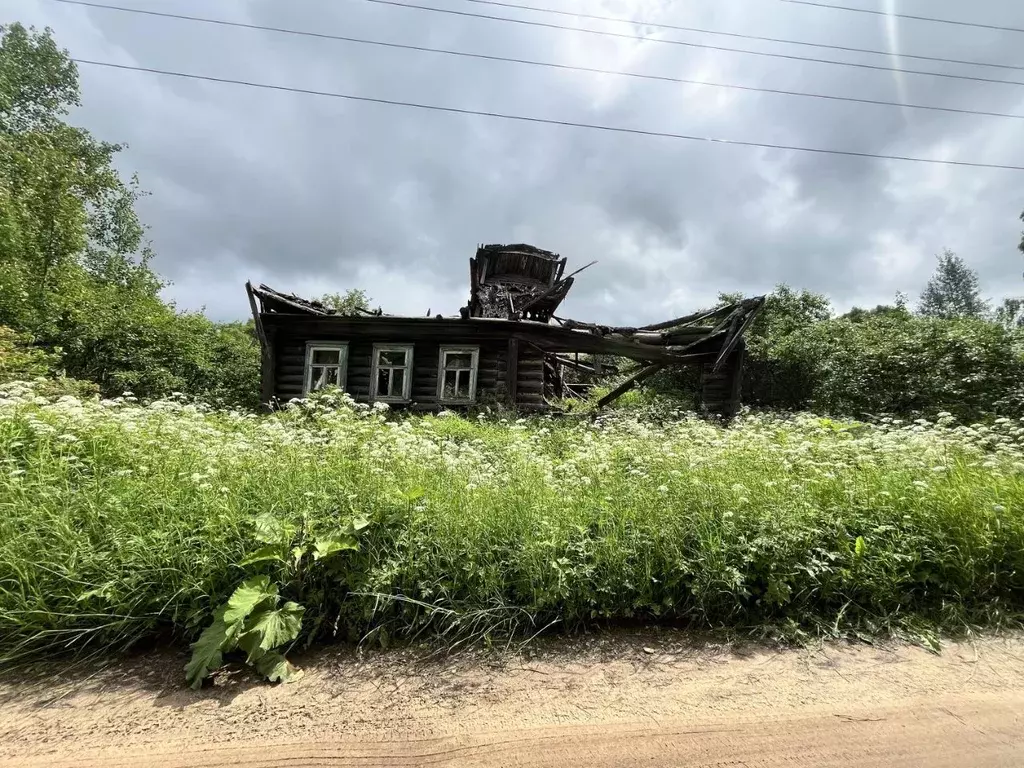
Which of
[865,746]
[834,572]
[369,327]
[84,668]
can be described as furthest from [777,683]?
[369,327]

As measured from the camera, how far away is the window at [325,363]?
1303 cm

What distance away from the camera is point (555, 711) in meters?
2.33

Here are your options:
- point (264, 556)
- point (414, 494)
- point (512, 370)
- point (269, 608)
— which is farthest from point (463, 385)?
point (269, 608)

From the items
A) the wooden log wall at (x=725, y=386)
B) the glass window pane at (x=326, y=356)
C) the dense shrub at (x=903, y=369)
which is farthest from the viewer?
the glass window pane at (x=326, y=356)

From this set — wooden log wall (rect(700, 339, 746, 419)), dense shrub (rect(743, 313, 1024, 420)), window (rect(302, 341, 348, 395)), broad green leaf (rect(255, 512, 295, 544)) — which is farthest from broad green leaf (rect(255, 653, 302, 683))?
dense shrub (rect(743, 313, 1024, 420))

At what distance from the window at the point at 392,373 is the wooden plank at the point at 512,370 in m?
2.92

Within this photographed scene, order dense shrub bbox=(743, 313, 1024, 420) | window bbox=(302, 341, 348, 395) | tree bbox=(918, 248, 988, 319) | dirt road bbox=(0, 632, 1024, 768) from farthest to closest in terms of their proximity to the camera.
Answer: tree bbox=(918, 248, 988, 319) → window bbox=(302, 341, 348, 395) → dense shrub bbox=(743, 313, 1024, 420) → dirt road bbox=(0, 632, 1024, 768)

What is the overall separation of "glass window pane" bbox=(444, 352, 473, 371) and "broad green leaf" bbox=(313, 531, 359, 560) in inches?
396

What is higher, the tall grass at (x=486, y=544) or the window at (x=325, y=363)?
the window at (x=325, y=363)

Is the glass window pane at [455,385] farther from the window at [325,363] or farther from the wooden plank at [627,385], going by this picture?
the wooden plank at [627,385]

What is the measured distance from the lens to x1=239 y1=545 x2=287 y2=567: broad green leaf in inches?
113

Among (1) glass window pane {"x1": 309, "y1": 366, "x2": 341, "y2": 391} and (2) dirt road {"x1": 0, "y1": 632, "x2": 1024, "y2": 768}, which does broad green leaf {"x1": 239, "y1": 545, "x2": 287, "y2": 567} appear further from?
(1) glass window pane {"x1": 309, "y1": 366, "x2": 341, "y2": 391}

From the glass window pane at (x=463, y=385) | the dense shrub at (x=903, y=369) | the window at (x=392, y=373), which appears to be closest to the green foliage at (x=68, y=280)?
the window at (x=392, y=373)

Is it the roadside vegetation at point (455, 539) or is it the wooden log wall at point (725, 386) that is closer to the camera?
the roadside vegetation at point (455, 539)
